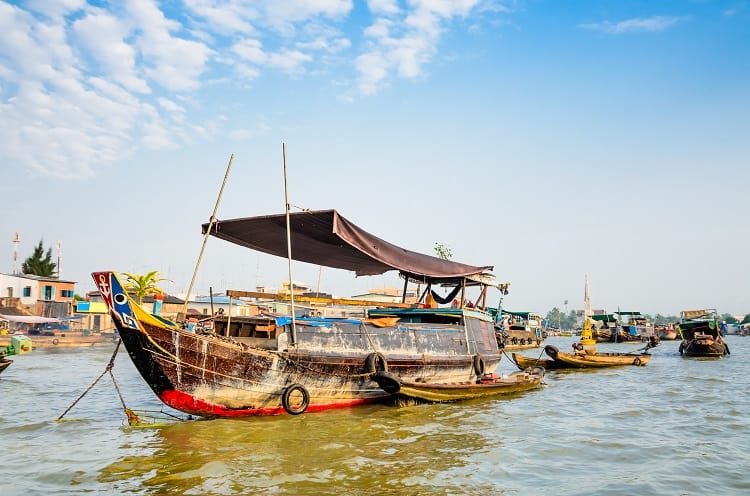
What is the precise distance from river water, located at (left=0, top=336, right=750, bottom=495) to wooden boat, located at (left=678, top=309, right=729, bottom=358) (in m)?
20.8

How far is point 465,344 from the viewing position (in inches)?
574

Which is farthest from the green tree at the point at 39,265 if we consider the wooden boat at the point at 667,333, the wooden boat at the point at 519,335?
the wooden boat at the point at 667,333

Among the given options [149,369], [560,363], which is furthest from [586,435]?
[560,363]

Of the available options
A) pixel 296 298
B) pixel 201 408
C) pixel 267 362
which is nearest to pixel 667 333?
pixel 296 298

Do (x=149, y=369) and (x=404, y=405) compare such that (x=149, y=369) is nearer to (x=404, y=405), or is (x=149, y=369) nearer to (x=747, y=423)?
(x=404, y=405)

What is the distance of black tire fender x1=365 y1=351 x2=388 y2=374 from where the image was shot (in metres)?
11.7

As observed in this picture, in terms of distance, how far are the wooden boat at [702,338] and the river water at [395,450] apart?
2083cm

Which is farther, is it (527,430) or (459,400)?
(459,400)

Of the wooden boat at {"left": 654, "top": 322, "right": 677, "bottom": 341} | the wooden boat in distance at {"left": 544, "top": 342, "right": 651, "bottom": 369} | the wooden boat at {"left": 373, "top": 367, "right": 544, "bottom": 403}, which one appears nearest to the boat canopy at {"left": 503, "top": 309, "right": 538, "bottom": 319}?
the wooden boat at {"left": 654, "top": 322, "right": 677, "bottom": 341}

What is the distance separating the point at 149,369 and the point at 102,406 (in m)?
4.63

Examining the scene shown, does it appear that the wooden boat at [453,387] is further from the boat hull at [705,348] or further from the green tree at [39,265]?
the green tree at [39,265]

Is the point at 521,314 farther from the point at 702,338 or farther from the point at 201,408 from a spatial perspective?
the point at 201,408

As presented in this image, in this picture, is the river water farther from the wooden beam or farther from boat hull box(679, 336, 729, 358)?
boat hull box(679, 336, 729, 358)

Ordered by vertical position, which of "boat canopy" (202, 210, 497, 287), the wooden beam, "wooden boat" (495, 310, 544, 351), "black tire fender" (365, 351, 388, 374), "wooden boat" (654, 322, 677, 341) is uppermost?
"boat canopy" (202, 210, 497, 287)
